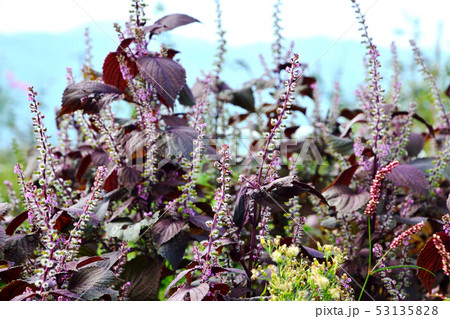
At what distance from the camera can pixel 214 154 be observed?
2.52 metres

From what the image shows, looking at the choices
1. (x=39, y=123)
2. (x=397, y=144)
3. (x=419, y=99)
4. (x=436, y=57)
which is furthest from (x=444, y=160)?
(x=436, y=57)

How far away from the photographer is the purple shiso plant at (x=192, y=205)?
1.86m

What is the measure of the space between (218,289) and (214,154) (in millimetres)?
826

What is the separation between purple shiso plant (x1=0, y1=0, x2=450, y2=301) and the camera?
1861 mm
